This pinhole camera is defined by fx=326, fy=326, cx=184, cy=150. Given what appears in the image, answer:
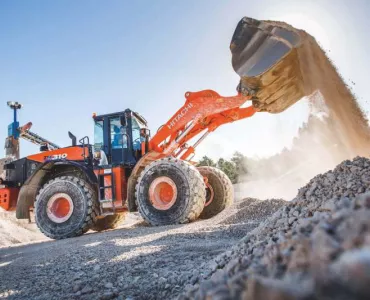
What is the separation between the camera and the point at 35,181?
25.3 feet

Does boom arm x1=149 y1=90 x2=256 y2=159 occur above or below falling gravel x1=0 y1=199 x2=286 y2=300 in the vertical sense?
above

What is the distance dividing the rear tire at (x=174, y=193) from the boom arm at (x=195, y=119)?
1188mm

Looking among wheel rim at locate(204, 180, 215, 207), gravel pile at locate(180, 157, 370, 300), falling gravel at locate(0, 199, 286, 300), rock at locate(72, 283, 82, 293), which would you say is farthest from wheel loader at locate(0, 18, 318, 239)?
gravel pile at locate(180, 157, 370, 300)

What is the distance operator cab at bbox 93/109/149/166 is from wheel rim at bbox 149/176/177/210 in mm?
1213

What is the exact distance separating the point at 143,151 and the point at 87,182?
1.43 m

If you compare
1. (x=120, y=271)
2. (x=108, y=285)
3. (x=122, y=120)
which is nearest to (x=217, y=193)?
(x=122, y=120)

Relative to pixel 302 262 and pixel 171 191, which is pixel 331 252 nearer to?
pixel 302 262

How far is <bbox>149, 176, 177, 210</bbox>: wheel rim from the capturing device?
6.38 m

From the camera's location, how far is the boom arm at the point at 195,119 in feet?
22.8

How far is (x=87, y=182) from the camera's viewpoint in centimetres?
727

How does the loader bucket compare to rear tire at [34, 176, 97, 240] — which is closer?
the loader bucket

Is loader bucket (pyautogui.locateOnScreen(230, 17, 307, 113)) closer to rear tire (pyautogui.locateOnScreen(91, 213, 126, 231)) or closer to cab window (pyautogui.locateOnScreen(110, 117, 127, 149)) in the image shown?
cab window (pyautogui.locateOnScreen(110, 117, 127, 149))

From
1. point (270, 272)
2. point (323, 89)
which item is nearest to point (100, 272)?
point (270, 272)

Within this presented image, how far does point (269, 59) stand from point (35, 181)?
19.5ft
